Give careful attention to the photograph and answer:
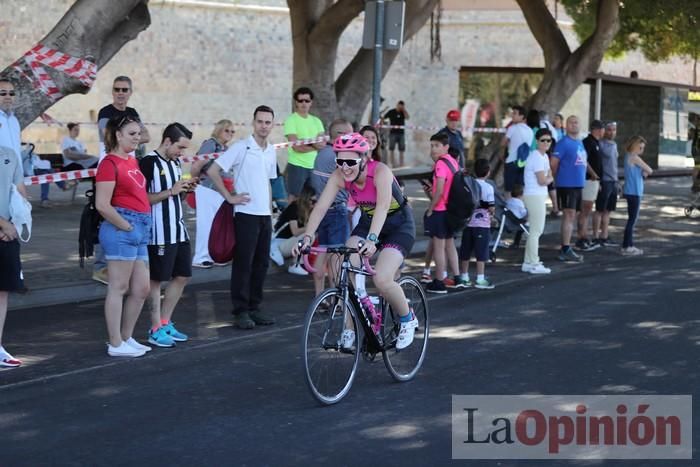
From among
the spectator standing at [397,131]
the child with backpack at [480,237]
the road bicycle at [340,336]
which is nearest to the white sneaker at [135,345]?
the road bicycle at [340,336]

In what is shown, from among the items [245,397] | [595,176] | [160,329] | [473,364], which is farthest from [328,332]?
[595,176]

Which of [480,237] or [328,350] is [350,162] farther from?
[480,237]

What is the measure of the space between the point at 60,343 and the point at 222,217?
168 cm

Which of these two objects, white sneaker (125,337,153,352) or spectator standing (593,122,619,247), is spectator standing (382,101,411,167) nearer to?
spectator standing (593,122,619,247)

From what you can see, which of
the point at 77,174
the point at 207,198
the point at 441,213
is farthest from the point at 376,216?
the point at 77,174

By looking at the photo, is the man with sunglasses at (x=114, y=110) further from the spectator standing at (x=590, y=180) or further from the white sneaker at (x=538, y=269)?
the spectator standing at (x=590, y=180)

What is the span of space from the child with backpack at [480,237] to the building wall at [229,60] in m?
16.9

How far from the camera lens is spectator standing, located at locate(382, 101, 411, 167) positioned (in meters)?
32.8

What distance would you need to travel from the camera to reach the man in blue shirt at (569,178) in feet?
50.4

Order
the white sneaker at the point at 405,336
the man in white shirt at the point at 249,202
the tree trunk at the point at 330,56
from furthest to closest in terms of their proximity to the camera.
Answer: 1. the tree trunk at the point at 330,56
2. the man in white shirt at the point at 249,202
3. the white sneaker at the point at 405,336

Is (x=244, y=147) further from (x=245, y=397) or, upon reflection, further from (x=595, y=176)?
(x=595, y=176)

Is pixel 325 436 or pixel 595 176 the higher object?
pixel 595 176

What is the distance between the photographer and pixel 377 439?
7.02 metres

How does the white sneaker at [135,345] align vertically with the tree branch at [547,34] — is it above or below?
→ below
